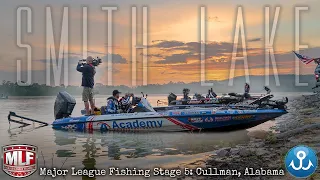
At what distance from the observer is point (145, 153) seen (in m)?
10.1

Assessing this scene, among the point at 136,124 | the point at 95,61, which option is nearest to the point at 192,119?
the point at 136,124

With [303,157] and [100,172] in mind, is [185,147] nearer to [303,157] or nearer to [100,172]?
[100,172]

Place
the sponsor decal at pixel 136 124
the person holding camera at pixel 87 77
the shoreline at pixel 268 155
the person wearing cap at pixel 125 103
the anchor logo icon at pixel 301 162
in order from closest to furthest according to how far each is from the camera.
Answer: the anchor logo icon at pixel 301 162
the shoreline at pixel 268 155
the sponsor decal at pixel 136 124
the person holding camera at pixel 87 77
the person wearing cap at pixel 125 103

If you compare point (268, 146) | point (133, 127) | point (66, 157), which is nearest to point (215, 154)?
point (268, 146)

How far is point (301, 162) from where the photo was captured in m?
6.01

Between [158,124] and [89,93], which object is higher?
[89,93]

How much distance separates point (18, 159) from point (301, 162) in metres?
5.24

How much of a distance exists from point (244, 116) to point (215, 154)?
503 centimetres

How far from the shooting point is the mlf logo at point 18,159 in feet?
20.6

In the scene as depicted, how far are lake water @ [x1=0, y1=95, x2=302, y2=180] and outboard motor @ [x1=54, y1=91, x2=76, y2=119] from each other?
106cm

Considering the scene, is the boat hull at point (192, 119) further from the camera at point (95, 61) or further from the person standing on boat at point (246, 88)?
the person standing on boat at point (246, 88)

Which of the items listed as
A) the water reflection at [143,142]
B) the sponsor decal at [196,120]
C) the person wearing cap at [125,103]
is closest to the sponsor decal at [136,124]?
the water reflection at [143,142]

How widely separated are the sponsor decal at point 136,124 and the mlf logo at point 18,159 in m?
7.86

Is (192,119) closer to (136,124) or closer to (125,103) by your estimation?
(136,124)
